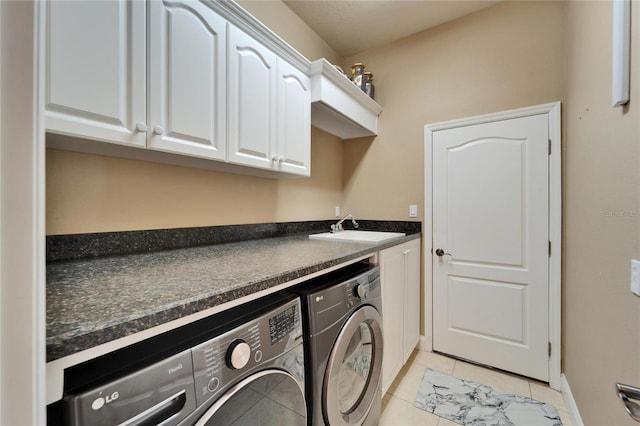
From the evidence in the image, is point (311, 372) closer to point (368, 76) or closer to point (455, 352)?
point (455, 352)

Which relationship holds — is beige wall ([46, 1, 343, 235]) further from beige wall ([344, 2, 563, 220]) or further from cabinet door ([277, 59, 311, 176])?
beige wall ([344, 2, 563, 220])

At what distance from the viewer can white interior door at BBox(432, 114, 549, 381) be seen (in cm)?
185

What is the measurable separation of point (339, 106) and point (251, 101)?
80cm

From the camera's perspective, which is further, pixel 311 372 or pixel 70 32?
pixel 311 372

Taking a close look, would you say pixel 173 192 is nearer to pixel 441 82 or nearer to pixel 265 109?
pixel 265 109

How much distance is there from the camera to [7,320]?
11.5 inches

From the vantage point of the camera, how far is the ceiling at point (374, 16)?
2000mm

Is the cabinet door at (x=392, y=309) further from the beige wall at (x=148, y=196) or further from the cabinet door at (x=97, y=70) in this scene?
the cabinet door at (x=97, y=70)

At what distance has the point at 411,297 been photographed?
6.66 feet

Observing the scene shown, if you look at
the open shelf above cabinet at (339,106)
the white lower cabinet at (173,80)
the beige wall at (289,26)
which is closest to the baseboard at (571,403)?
the white lower cabinet at (173,80)

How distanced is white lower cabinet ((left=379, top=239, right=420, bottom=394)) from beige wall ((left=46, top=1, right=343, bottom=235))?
90 centimetres

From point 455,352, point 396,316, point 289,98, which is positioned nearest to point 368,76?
point 289,98

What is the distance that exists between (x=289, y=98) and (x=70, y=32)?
1027 millimetres

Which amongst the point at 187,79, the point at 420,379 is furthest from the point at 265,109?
the point at 420,379
